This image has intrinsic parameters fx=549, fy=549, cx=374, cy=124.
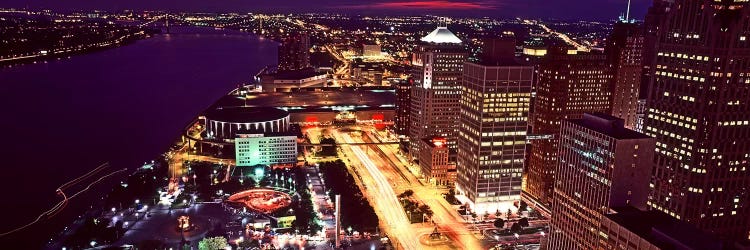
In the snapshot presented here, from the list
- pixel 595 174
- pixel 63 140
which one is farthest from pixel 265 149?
pixel 595 174

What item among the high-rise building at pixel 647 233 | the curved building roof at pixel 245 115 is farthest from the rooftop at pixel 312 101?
the high-rise building at pixel 647 233

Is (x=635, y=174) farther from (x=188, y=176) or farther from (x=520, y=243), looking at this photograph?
(x=188, y=176)

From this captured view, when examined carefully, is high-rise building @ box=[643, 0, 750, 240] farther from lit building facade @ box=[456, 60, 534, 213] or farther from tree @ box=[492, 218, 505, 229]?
tree @ box=[492, 218, 505, 229]

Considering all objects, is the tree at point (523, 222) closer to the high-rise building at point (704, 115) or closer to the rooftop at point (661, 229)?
the high-rise building at point (704, 115)

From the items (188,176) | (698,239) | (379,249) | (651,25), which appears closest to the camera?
(698,239)

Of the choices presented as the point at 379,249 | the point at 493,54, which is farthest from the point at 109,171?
the point at 493,54

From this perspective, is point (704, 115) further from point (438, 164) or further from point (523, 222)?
point (438, 164)

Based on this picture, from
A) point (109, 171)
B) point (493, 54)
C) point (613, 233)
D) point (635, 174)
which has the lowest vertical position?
point (109, 171)
